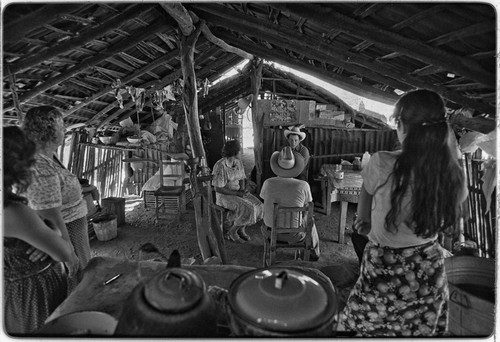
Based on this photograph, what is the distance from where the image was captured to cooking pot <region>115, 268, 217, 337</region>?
2.44ft

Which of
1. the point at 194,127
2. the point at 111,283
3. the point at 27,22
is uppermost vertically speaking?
the point at 27,22

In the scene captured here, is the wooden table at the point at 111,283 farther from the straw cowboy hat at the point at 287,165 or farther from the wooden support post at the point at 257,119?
the wooden support post at the point at 257,119

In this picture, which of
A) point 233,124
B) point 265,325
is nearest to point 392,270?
point 265,325

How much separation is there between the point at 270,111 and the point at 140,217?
3.13 m

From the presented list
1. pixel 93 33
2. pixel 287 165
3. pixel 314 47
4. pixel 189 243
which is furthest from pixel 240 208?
pixel 93 33

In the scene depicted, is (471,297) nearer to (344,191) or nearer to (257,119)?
(344,191)

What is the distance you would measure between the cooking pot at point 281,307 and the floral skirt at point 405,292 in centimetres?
38

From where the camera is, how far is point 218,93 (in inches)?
252

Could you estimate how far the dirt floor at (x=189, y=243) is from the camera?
338cm

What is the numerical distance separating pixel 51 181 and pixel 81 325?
69cm

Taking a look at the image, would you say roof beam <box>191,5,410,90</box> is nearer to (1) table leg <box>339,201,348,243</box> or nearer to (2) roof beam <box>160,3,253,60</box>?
(2) roof beam <box>160,3,253,60</box>

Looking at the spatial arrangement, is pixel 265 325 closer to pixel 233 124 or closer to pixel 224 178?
pixel 224 178

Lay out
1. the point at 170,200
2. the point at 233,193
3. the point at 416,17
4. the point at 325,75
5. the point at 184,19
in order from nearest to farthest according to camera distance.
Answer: the point at 416,17
the point at 184,19
the point at 325,75
the point at 233,193
the point at 170,200

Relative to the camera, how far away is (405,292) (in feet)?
3.56
